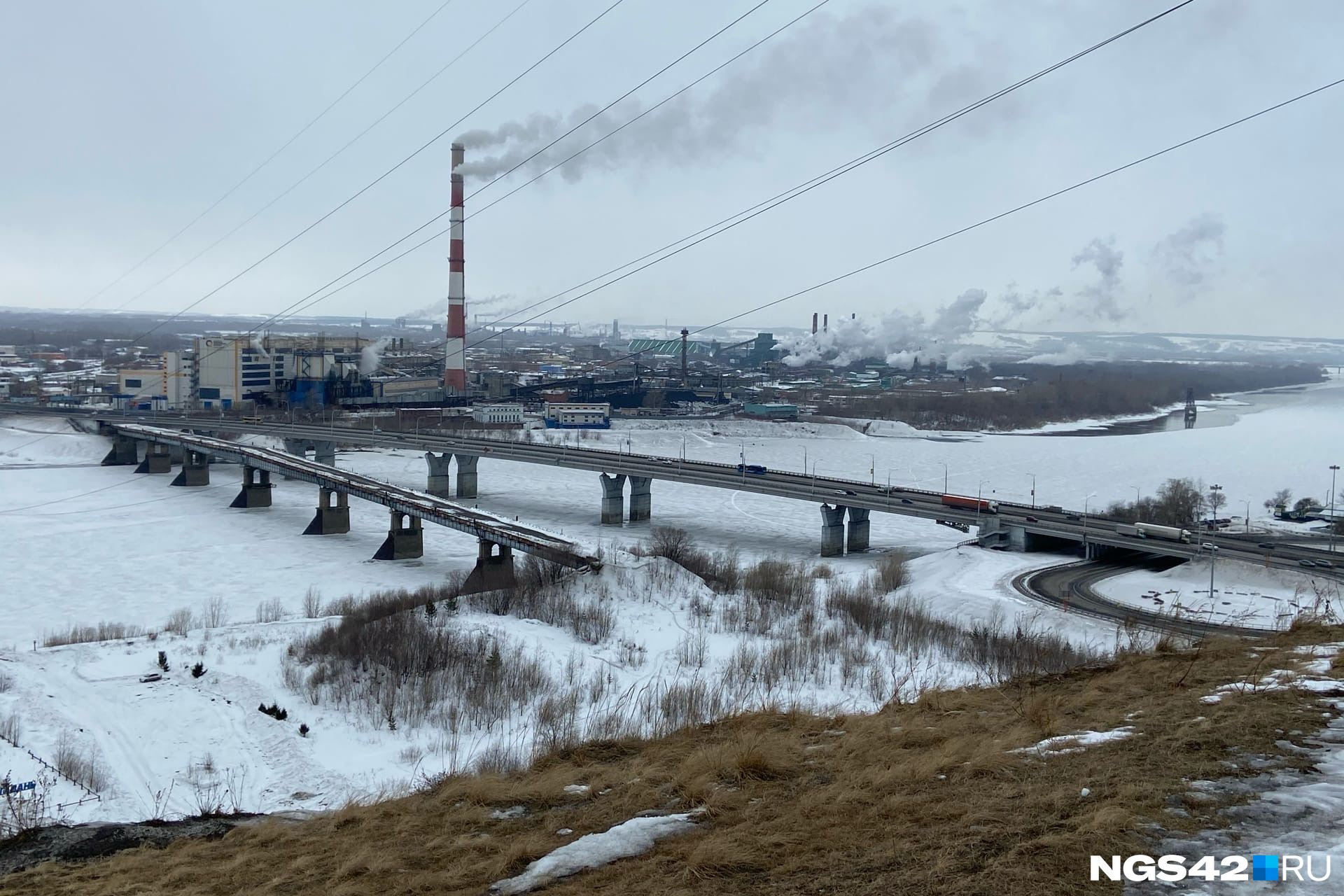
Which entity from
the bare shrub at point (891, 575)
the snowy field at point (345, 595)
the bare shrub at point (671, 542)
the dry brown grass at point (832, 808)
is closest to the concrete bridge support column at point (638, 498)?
the snowy field at point (345, 595)

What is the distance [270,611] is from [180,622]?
2.10m

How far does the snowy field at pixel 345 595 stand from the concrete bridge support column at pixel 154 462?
0.79m

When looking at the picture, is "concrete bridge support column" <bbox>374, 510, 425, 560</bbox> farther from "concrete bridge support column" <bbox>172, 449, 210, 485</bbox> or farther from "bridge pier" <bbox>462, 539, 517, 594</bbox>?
"concrete bridge support column" <bbox>172, 449, 210, 485</bbox>

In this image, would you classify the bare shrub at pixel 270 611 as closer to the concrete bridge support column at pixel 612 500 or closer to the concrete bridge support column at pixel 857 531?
the concrete bridge support column at pixel 612 500

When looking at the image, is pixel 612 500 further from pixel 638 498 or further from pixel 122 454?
pixel 122 454

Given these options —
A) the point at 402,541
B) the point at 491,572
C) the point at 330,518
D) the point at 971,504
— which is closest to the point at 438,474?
the point at 330,518

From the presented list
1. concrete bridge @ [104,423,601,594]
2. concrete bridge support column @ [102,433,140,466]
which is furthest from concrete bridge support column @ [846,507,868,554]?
concrete bridge support column @ [102,433,140,466]

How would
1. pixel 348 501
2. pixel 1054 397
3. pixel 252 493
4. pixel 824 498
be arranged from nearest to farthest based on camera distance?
1. pixel 824 498
2. pixel 348 501
3. pixel 252 493
4. pixel 1054 397

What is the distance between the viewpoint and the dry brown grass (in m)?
4.15

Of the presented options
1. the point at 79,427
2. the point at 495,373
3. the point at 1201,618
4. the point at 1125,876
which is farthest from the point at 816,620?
the point at 495,373

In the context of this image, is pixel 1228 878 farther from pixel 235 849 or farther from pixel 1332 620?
pixel 1332 620

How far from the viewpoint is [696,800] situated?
18.3ft

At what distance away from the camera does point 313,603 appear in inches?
783

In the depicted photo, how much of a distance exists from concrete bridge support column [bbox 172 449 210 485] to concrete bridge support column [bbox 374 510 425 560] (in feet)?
60.0
